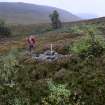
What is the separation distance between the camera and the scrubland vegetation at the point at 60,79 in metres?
14.4

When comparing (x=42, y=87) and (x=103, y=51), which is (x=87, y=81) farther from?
(x=103, y=51)

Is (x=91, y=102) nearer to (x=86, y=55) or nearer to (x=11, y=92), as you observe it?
(x=11, y=92)

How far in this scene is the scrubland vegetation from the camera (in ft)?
47.3

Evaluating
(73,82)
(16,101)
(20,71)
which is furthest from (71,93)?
(20,71)

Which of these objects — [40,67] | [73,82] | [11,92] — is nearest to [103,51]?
[40,67]

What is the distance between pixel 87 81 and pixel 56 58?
596 centimetres

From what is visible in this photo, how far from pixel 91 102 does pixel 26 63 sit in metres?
8.71

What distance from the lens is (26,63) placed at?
22.8m

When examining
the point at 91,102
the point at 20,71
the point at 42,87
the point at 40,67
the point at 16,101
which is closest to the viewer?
the point at 16,101

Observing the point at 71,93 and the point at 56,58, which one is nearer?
the point at 71,93

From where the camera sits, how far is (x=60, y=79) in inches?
702

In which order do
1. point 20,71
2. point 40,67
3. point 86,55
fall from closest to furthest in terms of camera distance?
point 20,71
point 40,67
point 86,55

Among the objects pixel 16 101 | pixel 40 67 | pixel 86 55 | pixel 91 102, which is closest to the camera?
pixel 16 101

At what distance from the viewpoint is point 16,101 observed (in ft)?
45.7
